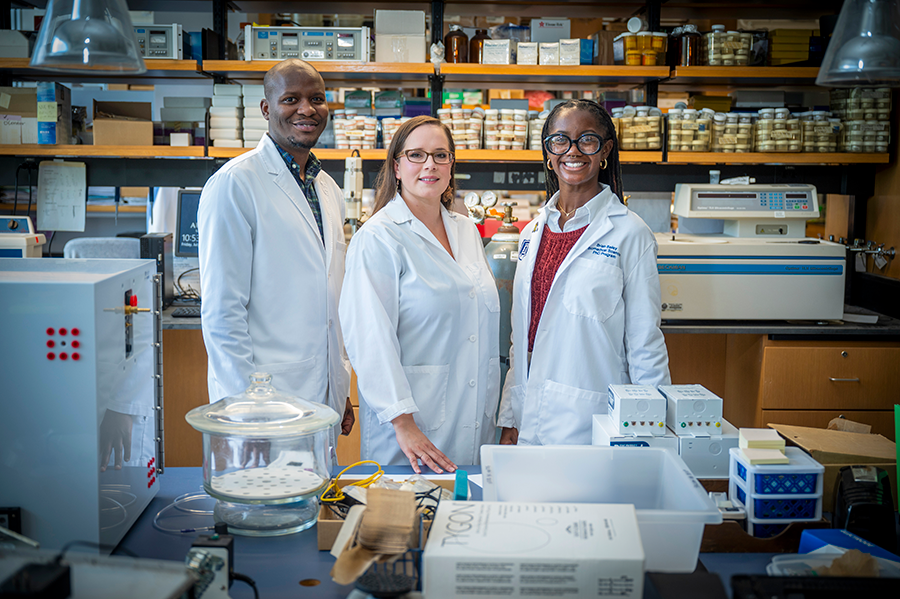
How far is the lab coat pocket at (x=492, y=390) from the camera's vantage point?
2.05 metres

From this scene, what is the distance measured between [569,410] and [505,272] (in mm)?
665

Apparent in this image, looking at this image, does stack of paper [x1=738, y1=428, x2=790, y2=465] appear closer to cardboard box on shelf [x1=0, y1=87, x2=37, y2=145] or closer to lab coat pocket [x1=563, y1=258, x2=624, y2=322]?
lab coat pocket [x1=563, y1=258, x2=624, y2=322]

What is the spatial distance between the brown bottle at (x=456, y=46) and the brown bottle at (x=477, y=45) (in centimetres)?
3

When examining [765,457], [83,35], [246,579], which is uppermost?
[83,35]

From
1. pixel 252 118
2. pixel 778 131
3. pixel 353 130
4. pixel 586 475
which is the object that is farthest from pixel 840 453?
pixel 252 118

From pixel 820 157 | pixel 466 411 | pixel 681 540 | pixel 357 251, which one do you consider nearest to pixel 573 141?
pixel 357 251

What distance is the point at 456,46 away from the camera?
11.4 feet

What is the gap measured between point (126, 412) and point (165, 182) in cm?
267

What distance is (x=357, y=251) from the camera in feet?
6.25

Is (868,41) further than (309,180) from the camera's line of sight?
No

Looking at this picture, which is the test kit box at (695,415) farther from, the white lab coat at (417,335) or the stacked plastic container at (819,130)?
the stacked plastic container at (819,130)

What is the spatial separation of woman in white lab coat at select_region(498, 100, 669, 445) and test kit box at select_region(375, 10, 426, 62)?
164 centimetres

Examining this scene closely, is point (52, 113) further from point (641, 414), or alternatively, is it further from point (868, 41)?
point (868, 41)

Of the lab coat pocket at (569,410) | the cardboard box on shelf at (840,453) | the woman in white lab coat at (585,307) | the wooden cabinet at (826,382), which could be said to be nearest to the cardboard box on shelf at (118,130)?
the woman in white lab coat at (585,307)
